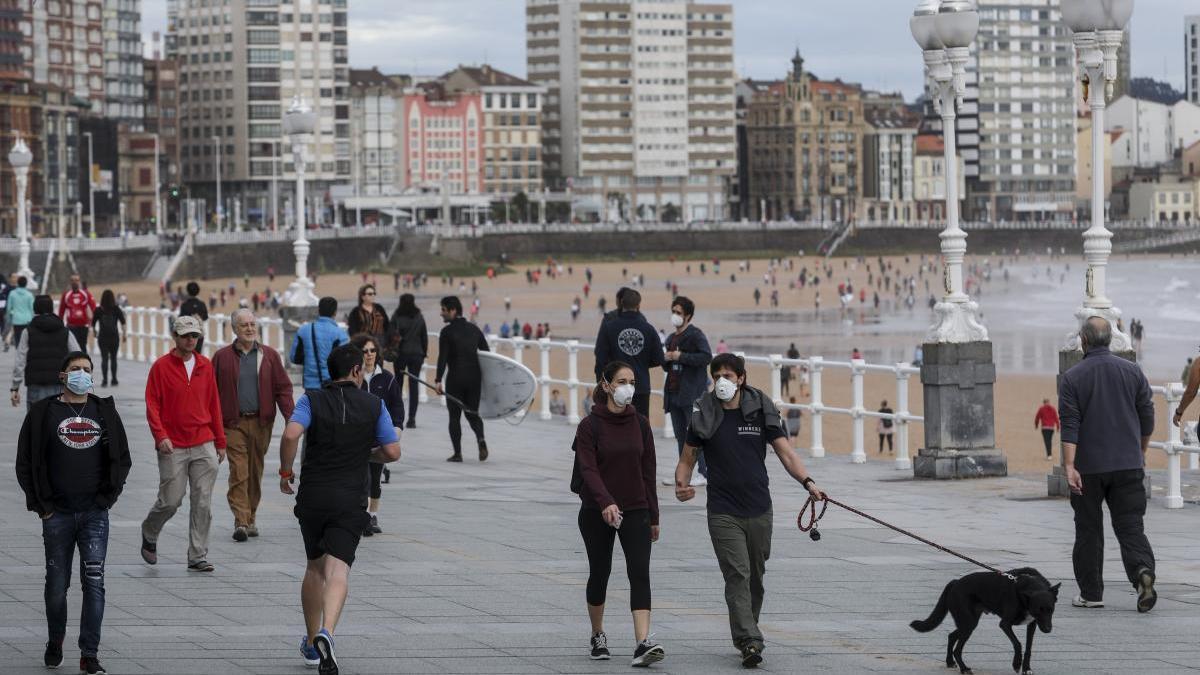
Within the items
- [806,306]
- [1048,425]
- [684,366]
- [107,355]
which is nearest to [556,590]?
[684,366]

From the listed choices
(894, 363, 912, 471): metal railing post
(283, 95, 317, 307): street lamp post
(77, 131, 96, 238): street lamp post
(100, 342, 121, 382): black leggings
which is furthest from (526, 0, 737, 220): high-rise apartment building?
(894, 363, 912, 471): metal railing post

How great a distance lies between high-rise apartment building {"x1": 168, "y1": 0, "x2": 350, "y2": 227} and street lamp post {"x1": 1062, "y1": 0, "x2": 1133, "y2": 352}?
462 ft

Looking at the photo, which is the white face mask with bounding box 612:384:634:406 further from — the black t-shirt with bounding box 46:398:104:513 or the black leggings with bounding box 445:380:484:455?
the black leggings with bounding box 445:380:484:455

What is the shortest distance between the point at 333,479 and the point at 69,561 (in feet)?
3.95

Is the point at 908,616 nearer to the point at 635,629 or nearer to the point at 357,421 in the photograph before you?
the point at 635,629

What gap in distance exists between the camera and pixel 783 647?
30.8 feet

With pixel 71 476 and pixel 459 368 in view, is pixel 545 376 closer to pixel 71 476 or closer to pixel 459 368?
pixel 459 368

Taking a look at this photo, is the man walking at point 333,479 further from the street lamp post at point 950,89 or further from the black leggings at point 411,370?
the street lamp post at point 950,89

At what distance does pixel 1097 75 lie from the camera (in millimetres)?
14555

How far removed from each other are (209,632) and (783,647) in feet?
8.41

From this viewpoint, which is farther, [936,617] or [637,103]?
[637,103]

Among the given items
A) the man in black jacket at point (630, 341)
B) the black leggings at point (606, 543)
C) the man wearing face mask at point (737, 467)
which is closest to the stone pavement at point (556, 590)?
the black leggings at point (606, 543)

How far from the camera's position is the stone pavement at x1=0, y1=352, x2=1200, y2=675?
912 centimetres

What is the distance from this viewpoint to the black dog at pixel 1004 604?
8617mm
